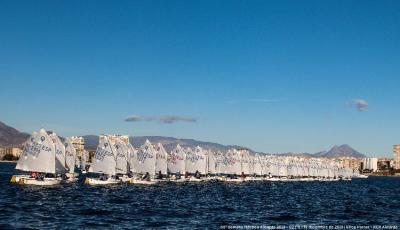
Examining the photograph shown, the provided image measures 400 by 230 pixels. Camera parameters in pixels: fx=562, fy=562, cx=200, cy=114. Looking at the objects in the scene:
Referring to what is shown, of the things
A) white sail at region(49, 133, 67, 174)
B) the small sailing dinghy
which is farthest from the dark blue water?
the small sailing dinghy

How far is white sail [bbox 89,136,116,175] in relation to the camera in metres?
123

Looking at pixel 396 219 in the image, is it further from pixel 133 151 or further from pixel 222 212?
pixel 133 151

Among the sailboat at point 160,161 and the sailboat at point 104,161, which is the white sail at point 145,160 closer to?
the sailboat at point 160,161

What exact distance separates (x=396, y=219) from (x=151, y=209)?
29.9m

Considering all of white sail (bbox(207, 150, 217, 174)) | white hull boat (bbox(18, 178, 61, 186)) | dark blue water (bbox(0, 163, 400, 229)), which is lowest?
dark blue water (bbox(0, 163, 400, 229))

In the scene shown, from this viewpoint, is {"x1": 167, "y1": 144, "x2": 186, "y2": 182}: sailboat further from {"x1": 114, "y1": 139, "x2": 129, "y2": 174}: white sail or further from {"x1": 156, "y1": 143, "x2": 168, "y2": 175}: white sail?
{"x1": 114, "y1": 139, "x2": 129, "y2": 174}: white sail

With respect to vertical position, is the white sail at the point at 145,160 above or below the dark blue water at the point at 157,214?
above

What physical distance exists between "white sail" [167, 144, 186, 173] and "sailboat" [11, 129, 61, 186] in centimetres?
5746

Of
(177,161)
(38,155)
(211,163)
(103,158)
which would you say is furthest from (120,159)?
(211,163)

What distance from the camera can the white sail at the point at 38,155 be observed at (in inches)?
4254

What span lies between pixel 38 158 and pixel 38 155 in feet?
1.97

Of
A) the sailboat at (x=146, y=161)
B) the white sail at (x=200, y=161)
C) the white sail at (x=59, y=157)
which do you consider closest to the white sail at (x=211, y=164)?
the white sail at (x=200, y=161)

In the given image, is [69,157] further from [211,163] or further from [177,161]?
[211,163]

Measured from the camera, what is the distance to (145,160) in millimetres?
138875
